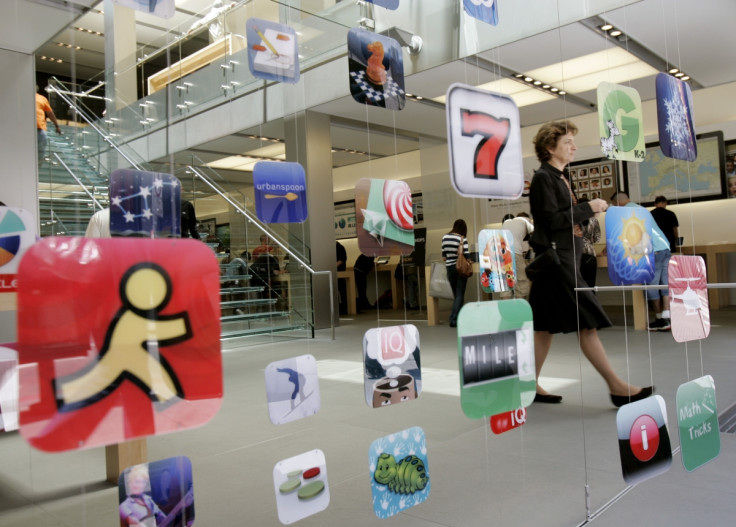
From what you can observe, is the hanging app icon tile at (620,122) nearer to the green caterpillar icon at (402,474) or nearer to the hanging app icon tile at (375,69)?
the hanging app icon tile at (375,69)

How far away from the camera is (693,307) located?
6.09 feet

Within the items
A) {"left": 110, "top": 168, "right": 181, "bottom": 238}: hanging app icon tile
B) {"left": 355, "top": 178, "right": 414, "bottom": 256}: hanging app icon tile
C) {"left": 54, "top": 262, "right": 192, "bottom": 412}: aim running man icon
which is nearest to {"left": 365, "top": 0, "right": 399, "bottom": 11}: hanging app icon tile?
{"left": 355, "top": 178, "right": 414, "bottom": 256}: hanging app icon tile

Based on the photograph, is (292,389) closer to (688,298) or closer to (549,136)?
(549,136)

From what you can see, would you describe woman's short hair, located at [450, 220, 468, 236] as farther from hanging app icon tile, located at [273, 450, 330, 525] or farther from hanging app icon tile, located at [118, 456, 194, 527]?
hanging app icon tile, located at [118, 456, 194, 527]

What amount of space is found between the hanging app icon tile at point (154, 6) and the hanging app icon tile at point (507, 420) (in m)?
1.08

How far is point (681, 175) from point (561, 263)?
2.34 ft

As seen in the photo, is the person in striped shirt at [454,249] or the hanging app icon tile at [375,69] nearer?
the hanging app icon tile at [375,69]

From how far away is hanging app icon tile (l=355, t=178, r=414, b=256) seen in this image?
3.78ft

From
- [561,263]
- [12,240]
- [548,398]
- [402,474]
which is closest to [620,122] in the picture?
[561,263]

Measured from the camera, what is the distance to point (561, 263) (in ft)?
5.29

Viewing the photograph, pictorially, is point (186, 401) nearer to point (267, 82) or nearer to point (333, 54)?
point (267, 82)

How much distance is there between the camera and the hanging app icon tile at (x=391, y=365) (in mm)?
1109

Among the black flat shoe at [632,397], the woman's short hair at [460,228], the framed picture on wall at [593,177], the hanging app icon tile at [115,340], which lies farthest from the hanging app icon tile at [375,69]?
the black flat shoe at [632,397]

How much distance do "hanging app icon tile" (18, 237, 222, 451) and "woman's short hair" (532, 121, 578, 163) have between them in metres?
1.07
